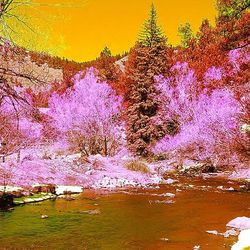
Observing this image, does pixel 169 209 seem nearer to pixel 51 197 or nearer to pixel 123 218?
pixel 123 218

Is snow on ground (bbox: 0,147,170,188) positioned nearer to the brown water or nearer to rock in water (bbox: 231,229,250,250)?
the brown water

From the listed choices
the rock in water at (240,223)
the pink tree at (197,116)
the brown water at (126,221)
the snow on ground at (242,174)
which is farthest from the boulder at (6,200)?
the pink tree at (197,116)

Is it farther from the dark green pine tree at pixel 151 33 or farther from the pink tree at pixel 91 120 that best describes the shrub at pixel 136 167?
the dark green pine tree at pixel 151 33

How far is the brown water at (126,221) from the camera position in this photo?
9.61 metres

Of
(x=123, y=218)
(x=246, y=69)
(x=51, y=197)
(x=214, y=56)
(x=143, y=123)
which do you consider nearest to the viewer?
(x=123, y=218)

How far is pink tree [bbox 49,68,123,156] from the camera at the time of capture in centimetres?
3138

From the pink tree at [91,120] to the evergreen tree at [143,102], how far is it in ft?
4.40

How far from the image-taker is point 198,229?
35.8 ft

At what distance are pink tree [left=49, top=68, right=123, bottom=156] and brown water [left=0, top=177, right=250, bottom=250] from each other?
559 inches

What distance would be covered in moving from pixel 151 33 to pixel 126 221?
3132cm

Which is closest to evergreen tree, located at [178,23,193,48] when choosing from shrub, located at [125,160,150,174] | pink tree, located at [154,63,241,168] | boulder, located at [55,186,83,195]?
pink tree, located at [154,63,241,168]

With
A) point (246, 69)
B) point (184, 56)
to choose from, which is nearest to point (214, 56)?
point (184, 56)

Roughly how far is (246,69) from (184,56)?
17565 mm

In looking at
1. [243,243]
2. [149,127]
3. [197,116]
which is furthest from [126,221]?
[149,127]
